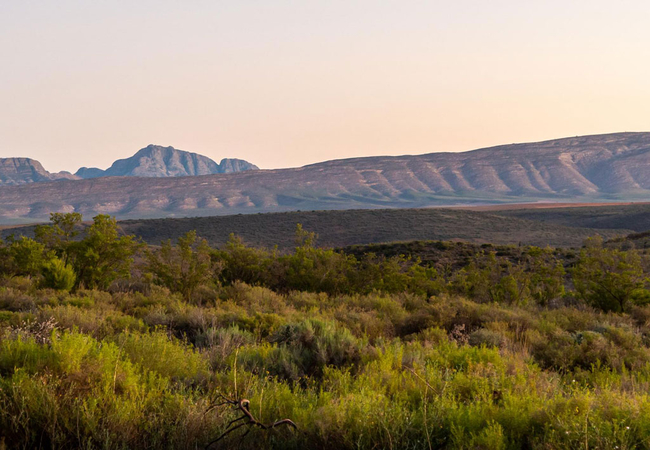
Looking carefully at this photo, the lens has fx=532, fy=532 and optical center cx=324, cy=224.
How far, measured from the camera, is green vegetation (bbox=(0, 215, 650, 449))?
3.88 meters

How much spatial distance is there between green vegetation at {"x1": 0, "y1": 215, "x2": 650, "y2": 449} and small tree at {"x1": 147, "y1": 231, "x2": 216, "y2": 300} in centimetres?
4

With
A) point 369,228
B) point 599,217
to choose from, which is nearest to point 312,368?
point 369,228

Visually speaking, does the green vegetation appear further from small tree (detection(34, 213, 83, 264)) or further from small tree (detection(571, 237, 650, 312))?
small tree (detection(34, 213, 83, 264))

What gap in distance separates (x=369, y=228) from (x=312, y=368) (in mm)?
60852

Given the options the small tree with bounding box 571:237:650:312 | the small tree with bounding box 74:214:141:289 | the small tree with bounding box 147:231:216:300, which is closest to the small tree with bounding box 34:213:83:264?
the small tree with bounding box 74:214:141:289

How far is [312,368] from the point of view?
251 inches

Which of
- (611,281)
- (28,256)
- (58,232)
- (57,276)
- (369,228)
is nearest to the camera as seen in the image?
(611,281)

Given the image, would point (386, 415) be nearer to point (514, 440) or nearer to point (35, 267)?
point (514, 440)

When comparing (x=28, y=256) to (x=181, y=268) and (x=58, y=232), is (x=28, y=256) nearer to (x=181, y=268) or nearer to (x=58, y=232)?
(x=58, y=232)

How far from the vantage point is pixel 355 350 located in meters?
6.64

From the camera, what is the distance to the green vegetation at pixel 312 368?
3.88 m

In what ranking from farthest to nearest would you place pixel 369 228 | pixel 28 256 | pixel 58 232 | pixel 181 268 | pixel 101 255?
pixel 369 228, pixel 58 232, pixel 28 256, pixel 101 255, pixel 181 268

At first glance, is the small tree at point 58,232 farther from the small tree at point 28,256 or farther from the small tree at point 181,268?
the small tree at point 181,268

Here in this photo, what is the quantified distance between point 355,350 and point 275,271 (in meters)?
9.00
